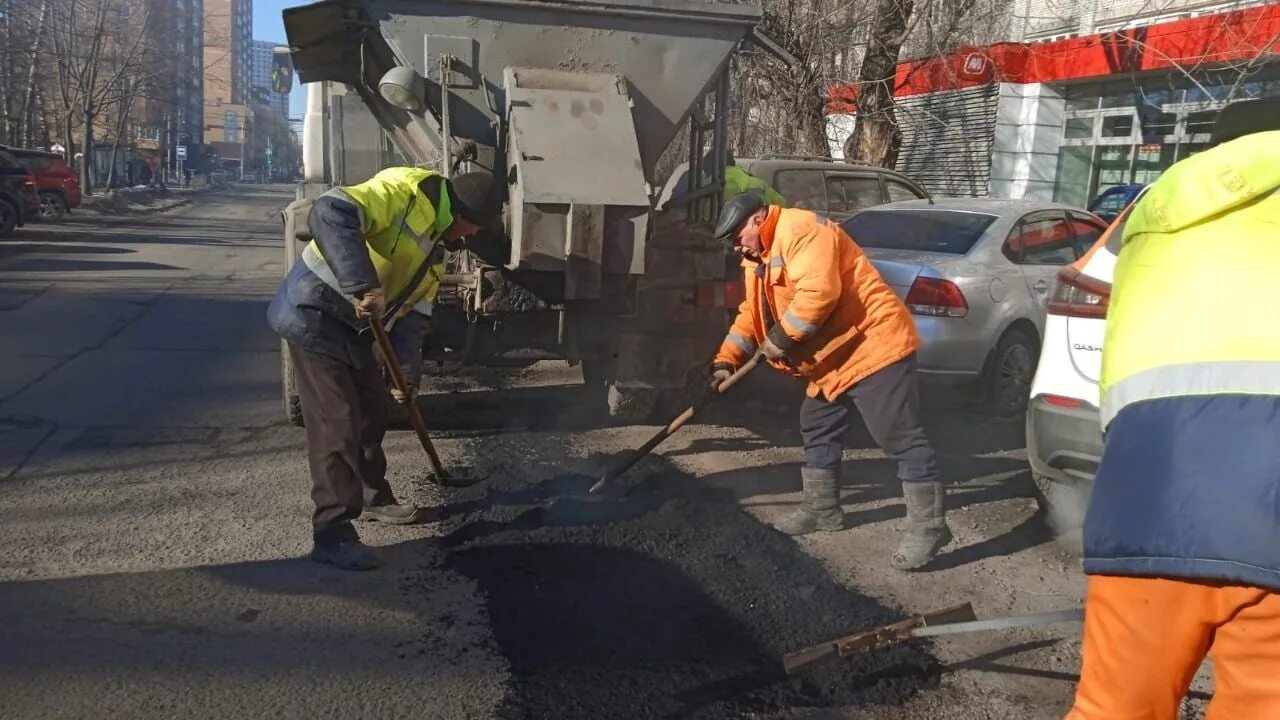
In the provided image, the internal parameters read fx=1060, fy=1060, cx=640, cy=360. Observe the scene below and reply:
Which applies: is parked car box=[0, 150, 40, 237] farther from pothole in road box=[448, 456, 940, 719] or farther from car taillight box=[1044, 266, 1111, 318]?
car taillight box=[1044, 266, 1111, 318]

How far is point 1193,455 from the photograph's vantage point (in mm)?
1576

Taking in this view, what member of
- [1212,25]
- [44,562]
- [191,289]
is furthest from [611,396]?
[1212,25]

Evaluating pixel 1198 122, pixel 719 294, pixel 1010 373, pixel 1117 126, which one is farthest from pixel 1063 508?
pixel 1117 126

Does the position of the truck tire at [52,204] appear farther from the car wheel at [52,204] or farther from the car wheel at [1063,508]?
the car wheel at [1063,508]

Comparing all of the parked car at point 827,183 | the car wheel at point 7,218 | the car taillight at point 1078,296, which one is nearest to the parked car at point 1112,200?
the parked car at point 827,183

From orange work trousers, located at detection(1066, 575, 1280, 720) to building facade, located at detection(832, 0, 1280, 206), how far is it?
13.2 meters

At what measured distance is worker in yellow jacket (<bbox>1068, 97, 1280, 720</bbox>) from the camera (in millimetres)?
1553

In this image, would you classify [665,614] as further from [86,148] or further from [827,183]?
[86,148]

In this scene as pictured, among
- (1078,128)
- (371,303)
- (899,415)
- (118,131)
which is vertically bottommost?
(899,415)

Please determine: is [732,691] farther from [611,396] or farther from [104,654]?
[611,396]

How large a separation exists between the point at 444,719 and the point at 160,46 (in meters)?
38.7

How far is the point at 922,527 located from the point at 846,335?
0.88m

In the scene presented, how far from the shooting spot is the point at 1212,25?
1303 centimetres

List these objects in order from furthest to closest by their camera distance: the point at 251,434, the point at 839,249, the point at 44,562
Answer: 1. the point at 251,434
2. the point at 839,249
3. the point at 44,562
